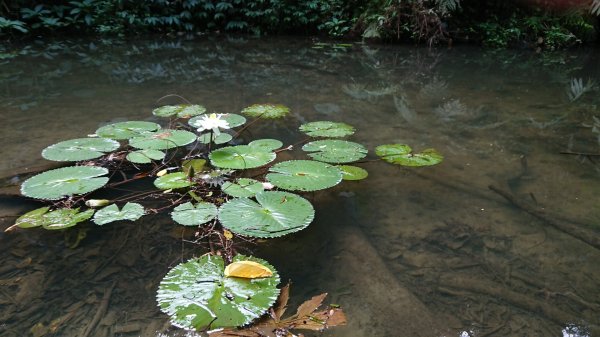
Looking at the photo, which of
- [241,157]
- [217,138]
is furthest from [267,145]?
[217,138]

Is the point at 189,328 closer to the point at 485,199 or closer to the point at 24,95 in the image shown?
the point at 485,199

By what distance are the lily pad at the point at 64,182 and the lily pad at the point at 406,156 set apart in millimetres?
1310

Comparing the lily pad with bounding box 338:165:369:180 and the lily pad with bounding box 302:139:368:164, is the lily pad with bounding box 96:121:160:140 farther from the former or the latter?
the lily pad with bounding box 338:165:369:180

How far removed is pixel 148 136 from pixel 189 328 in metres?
1.30

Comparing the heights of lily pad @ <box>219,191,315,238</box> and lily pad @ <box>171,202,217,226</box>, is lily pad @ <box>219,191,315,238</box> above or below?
above

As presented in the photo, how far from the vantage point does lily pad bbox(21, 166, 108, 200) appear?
149 centimetres

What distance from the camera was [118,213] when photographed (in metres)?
1.42

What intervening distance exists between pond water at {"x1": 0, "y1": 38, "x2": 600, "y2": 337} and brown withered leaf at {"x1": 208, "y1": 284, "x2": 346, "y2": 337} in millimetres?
38

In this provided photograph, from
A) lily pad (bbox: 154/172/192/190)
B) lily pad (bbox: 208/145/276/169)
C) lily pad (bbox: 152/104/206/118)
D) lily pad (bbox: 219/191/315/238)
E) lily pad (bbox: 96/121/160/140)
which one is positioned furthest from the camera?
lily pad (bbox: 152/104/206/118)

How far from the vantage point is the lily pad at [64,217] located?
136cm

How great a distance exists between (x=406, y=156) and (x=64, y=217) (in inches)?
59.6

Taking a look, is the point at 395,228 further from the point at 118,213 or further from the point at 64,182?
the point at 64,182

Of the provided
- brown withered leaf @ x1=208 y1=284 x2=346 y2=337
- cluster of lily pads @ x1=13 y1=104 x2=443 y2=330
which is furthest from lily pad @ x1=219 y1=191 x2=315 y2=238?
brown withered leaf @ x1=208 y1=284 x2=346 y2=337

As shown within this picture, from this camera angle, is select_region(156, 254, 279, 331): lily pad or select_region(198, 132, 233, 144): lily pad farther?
select_region(198, 132, 233, 144): lily pad
